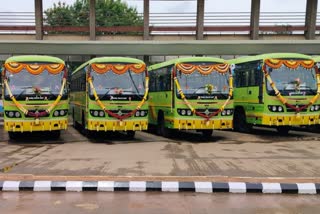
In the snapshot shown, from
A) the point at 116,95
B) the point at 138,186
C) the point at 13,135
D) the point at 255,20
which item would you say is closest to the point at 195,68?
the point at 116,95

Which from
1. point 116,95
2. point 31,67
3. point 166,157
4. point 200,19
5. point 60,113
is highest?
point 200,19

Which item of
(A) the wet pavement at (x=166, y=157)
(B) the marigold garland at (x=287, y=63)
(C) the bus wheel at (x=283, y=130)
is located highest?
(B) the marigold garland at (x=287, y=63)

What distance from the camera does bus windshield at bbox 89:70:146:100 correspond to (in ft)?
48.4

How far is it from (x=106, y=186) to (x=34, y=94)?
8108 mm

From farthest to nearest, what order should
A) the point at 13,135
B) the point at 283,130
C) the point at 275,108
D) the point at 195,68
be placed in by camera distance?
1. the point at 283,130
2. the point at 13,135
3. the point at 275,108
4. the point at 195,68

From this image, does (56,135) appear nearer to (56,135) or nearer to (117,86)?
(56,135)

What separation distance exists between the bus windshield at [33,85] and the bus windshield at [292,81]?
7765 millimetres

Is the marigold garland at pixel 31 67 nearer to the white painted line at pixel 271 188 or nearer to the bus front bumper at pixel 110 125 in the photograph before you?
the bus front bumper at pixel 110 125

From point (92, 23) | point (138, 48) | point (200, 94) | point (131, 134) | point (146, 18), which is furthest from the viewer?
point (146, 18)

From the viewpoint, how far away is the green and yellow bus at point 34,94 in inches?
561

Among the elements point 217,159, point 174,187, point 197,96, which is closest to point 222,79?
point 197,96

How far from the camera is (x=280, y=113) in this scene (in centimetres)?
1538

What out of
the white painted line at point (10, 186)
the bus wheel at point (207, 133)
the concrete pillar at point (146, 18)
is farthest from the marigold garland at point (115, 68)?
the concrete pillar at point (146, 18)

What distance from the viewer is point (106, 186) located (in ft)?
24.0
